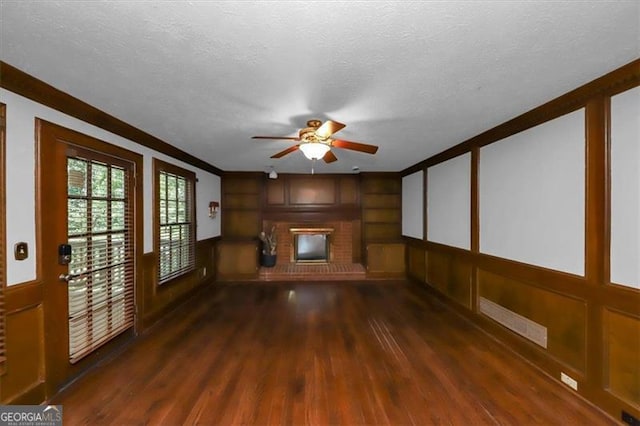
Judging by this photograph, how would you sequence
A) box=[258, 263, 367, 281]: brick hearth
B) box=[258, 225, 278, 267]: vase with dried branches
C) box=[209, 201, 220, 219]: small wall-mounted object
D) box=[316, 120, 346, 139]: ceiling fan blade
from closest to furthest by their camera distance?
box=[316, 120, 346, 139]: ceiling fan blade < box=[209, 201, 220, 219]: small wall-mounted object < box=[258, 263, 367, 281]: brick hearth < box=[258, 225, 278, 267]: vase with dried branches

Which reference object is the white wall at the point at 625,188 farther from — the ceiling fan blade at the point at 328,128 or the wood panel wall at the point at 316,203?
the wood panel wall at the point at 316,203

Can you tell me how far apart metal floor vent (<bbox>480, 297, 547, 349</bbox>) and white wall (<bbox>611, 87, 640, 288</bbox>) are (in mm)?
835

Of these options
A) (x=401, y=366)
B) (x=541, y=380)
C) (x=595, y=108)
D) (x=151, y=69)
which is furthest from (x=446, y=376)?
(x=151, y=69)

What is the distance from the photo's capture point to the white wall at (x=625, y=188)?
1.67 meters

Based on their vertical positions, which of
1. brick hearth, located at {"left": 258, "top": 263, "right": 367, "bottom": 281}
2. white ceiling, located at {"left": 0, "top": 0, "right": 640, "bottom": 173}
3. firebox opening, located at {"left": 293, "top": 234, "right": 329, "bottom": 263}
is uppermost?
white ceiling, located at {"left": 0, "top": 0, "right": 640, "bottom": 173}

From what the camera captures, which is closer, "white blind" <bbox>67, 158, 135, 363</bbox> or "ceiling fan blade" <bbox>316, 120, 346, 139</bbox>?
"ceiling fan blade" <bbox>316, 120, 346, 139</bbox>

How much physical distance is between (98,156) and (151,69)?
1352 millimetres

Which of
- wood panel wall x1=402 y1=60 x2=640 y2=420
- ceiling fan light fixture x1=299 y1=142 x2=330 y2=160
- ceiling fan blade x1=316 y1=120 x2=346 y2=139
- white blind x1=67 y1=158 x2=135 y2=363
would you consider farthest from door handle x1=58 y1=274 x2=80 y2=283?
wood panel wall x1=402 y1=60 x2=640 y2=420

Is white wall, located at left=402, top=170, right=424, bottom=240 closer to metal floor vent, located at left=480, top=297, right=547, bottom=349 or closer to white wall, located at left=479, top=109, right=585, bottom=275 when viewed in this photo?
white wall, located at left=479, top=109, right=585, bottom=275

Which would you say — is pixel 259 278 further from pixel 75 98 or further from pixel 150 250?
pixel 75 98

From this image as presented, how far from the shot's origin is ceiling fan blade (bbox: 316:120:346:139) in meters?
2.05

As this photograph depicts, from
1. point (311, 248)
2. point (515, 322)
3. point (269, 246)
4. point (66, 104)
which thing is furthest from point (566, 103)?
point (269, 246)

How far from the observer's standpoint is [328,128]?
84.0 inches

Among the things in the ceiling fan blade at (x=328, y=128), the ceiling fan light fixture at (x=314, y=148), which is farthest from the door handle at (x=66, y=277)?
the ceiling fan blade at (x=328, y=128)
